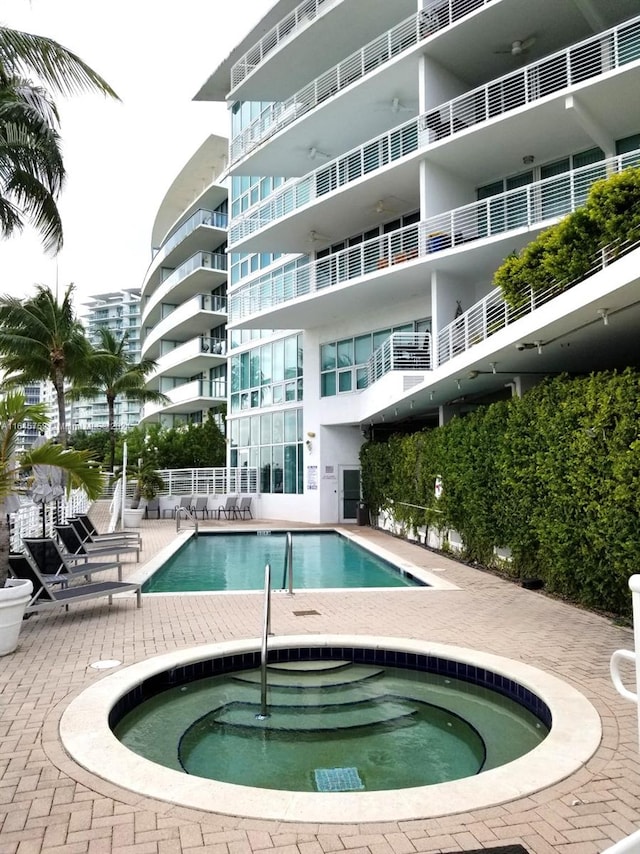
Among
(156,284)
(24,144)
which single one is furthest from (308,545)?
(156,284)

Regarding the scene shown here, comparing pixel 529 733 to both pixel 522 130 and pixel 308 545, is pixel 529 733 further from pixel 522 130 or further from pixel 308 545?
pixel 522 130

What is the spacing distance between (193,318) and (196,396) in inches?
189

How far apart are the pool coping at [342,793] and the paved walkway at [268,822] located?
0.07 m

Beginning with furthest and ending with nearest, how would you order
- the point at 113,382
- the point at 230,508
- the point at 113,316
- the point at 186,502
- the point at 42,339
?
the point at 113,316
the point at 113,382
the point at 186,502
the point at 230,508
the point at 42,339

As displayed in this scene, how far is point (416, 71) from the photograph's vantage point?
19.1 metres

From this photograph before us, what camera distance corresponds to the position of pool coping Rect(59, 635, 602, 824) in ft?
10.9

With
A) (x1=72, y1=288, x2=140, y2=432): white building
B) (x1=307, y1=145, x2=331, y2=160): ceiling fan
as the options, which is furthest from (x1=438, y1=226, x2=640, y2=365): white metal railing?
(x1=72, y1=288, x2=140, y2=432): white building

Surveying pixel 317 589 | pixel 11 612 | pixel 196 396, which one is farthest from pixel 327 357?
pixel 11 612

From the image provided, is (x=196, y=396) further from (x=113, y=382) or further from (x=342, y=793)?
(x=342, y=793)

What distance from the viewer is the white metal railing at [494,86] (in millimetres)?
14523

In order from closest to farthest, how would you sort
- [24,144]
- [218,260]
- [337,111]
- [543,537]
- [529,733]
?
[529,733] → [543,537] → [24,144] → [337,111] → [218,260]

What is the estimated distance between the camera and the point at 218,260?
39875mm

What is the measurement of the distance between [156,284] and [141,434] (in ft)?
53.9

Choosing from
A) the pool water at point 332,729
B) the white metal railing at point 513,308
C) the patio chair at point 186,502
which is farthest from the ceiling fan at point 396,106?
the pool water at point 332,729
